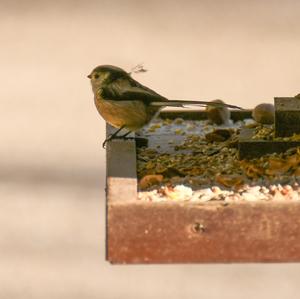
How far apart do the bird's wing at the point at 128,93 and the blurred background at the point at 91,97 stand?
7.65 feet

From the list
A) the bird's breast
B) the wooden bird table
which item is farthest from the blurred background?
the wooden bird table

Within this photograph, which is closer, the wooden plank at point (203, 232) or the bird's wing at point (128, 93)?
the wooden plank at point (203, 232)

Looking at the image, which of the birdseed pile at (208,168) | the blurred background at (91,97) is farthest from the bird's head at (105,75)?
the blurred background at (91,97)

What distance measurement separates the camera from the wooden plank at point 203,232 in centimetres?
295

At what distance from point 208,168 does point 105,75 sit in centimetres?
54

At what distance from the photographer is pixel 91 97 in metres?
6.38

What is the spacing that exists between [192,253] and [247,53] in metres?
3.66

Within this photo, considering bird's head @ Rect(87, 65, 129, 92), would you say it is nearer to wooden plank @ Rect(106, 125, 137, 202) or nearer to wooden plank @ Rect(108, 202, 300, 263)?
wooden plank @ Rect(106, 125, 137, 202)

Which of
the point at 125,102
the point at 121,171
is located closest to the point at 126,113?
the point at 125,102

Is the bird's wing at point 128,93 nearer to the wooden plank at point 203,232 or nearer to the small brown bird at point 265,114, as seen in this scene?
the small brown bird at point 265,114

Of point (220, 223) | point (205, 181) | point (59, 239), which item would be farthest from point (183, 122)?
point (59, 239)

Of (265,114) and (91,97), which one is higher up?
(91,97)

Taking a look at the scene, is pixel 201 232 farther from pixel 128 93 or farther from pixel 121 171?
pixel 128 93

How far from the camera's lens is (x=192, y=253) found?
296cm
